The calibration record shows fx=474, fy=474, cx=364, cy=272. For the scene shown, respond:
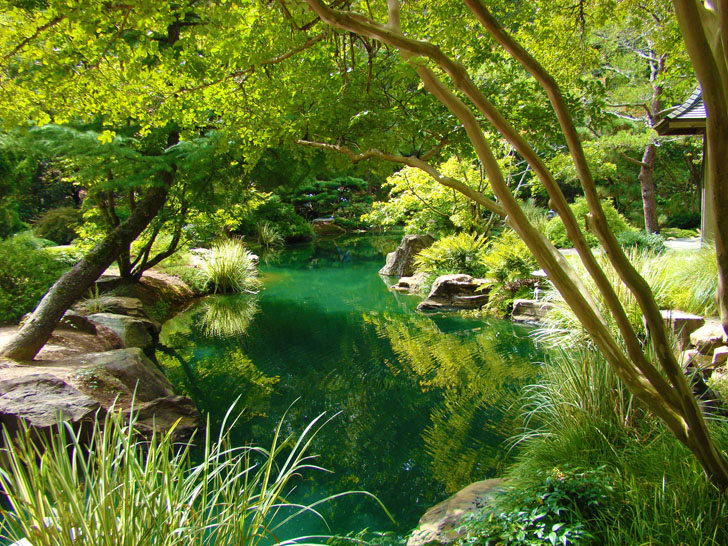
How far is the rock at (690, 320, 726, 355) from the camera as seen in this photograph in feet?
12.9

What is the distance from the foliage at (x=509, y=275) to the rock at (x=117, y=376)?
5064 millimetres

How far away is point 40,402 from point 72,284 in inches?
86.5

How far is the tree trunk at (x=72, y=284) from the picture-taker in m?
4.50

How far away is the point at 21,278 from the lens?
6.55 m

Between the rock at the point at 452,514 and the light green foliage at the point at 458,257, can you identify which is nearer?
the rock at the point at 452,514

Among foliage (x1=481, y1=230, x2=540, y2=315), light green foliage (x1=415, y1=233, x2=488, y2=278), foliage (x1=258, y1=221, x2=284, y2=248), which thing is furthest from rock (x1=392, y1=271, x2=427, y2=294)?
foliage (x1=258, y1=221, x2=284, y2=248)

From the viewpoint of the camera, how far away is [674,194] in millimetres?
16781

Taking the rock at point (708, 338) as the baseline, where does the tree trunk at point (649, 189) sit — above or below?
above

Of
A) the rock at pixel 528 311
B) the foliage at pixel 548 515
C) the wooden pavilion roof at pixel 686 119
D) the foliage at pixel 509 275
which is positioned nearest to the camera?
the foliage at pixel 548 515

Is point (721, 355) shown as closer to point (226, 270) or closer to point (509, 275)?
point (509, 275)

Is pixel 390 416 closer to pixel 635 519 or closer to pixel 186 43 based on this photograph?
pixel 635 519

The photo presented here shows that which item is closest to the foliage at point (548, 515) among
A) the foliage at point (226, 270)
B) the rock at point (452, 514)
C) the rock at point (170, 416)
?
the rock at point (452, 514)

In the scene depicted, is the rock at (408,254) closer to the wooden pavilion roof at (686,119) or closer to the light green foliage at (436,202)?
the light green foliage at (436,202)

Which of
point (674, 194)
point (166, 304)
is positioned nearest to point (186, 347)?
point (166, 304)
